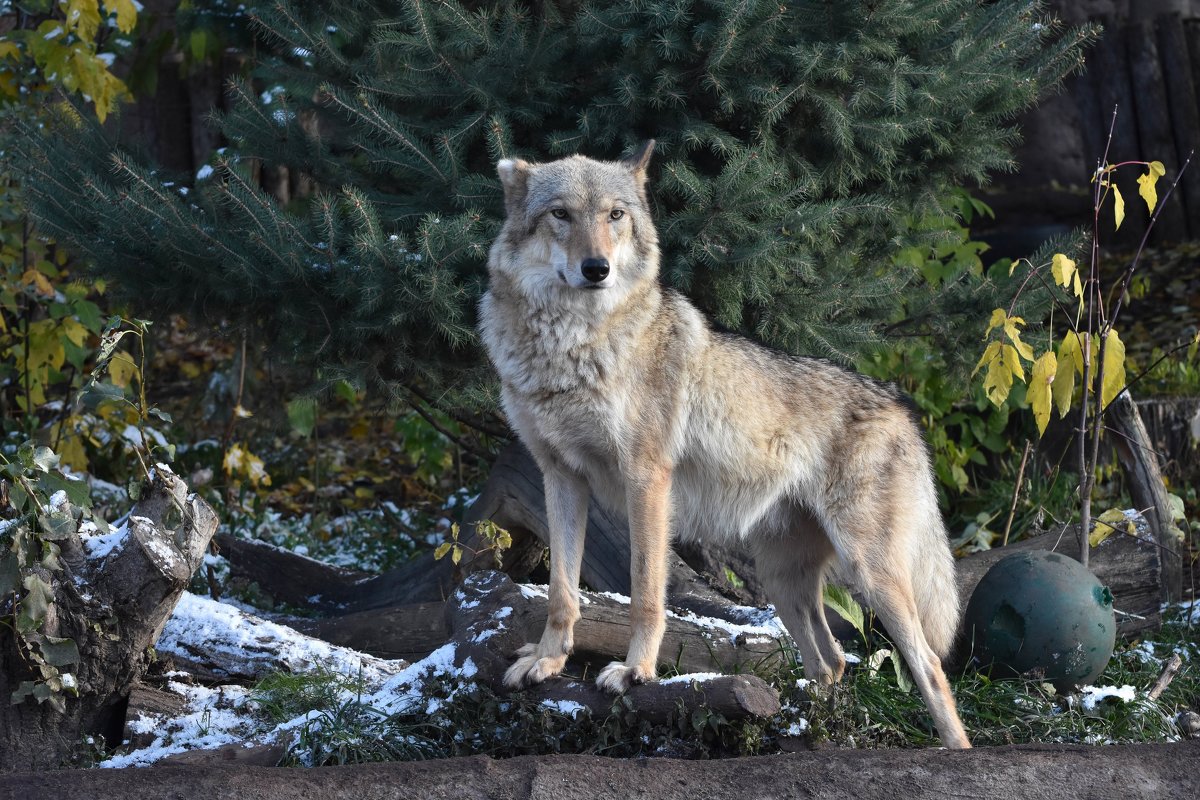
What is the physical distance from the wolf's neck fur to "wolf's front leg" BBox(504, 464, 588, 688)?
1.25 feet

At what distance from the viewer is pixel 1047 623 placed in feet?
15.2

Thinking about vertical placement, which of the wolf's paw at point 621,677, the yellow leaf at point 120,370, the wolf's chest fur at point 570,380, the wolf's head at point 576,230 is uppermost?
the wolf's head at point 576,230

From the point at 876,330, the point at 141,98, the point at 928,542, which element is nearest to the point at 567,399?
the point at 928,542

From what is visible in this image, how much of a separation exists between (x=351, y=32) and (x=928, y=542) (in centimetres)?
389

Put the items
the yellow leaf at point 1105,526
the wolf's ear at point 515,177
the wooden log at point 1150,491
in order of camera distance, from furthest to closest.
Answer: the wooden log at point 1150,491
the yellow leaf at point 1105,526
the wolf's ear at point 515,177

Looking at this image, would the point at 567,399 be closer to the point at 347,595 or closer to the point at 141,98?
the point at 347,595

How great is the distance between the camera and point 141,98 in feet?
32.6

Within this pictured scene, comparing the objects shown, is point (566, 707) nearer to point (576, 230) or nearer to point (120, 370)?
point (576, 230)

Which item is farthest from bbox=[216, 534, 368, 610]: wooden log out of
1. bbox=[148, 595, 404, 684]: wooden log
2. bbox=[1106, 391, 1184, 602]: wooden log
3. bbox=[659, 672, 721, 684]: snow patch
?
bbox=[1106, 391, 1184, 602]: wooden log

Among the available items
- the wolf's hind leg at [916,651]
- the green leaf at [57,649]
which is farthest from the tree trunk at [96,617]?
the wolf's hind leg at [916,651]

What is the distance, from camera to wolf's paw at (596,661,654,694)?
3.85 meters

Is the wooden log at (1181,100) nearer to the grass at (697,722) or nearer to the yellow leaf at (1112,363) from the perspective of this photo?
the yellow leaf at (1112,363)

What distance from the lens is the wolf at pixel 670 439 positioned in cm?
417

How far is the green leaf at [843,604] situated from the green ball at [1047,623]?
50cm
